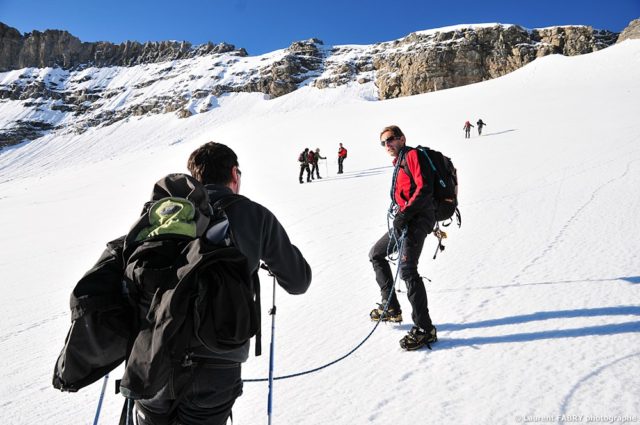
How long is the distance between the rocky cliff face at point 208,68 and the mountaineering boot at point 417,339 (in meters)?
82.0

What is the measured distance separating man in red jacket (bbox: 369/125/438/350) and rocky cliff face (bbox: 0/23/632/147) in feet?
267

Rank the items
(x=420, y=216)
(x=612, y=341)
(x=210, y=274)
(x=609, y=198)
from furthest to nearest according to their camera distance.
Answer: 1. (x=609, y=198)
2. (x=420, y=216)
3. (x=612, y=341)
4. (x=210, y=274)

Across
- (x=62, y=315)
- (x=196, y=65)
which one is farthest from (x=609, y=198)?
(x=196, y=65)

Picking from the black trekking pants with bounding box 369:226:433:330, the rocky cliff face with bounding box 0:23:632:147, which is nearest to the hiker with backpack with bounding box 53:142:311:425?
the black trekking pants with bounding box 369:226:433:330

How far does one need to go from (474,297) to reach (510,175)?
29.3ft

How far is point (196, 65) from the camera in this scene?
120m

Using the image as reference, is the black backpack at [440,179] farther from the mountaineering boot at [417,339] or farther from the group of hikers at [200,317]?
the group of hikers at [200,317]

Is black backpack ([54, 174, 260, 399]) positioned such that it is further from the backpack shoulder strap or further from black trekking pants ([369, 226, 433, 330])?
black trekking pants ([369, 226, 433, 330])

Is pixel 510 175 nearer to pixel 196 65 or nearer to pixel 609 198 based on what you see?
pixel 609 198

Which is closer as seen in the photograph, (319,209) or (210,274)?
(210,274)

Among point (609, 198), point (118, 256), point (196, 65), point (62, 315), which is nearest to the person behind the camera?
point (118, 256)

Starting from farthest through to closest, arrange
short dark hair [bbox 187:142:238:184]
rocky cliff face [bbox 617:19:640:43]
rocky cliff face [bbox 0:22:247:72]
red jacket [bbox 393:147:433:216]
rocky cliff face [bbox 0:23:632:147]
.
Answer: rocky cliff face [bbox 0:22:247:72], rocky cliff face [bbox 0:23:632:147], rocky cliff face [bbox 617:19:640:43], red jacket [bbox 393:147:433:216], short dark hair [bbox 187:142:238:184]

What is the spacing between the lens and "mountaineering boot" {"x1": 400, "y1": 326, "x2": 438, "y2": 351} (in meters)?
3.07

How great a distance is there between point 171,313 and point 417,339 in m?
2.36
